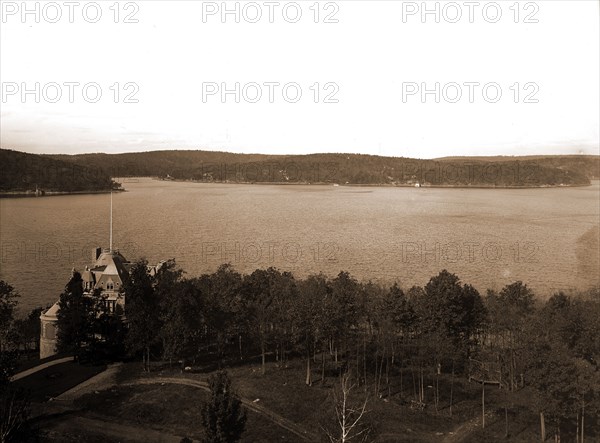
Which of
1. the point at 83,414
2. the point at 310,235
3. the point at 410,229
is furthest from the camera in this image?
the point at 410,229

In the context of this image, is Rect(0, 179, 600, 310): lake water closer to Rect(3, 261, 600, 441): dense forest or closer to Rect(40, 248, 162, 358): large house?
Rect(40, 248, 162, 358): large house

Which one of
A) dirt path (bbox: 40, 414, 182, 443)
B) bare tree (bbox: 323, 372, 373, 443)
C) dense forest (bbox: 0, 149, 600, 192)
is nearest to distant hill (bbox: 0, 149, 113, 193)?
dense forest (bbox: 0, 149, 600, 192)

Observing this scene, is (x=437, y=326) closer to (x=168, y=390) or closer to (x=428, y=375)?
(x=428, y=375)

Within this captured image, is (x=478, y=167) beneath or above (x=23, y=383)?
above

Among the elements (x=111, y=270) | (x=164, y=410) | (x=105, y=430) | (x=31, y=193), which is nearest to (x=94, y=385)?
(x=164, y=410)

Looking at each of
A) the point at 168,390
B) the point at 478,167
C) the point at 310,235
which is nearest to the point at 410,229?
the point at 310,235

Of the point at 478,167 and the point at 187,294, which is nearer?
the point at 187,294

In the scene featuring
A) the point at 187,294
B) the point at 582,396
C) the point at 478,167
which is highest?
the point at 478,167
